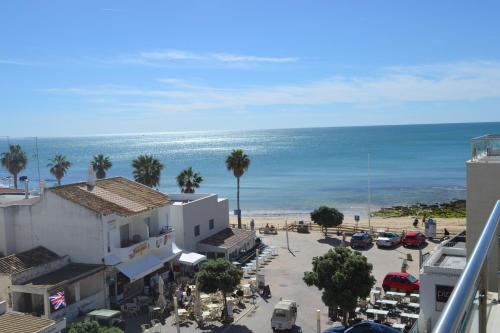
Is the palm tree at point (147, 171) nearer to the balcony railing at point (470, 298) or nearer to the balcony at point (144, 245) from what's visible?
the balcony at point (144, 245)

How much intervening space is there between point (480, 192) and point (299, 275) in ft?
62.8

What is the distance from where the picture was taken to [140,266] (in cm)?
2781

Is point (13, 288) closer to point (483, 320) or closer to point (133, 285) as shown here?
point (133, 285)

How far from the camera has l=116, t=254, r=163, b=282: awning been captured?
26445 mm

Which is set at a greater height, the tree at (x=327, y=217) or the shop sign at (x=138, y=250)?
the shop sign at (x=138, y=250)

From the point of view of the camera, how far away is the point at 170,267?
31625 mm

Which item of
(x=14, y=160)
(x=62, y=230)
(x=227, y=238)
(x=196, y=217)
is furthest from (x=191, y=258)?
(x=14, y=160)

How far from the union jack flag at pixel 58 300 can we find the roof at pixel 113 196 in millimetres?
4821

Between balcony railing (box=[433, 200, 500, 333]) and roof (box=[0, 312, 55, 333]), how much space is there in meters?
18.4

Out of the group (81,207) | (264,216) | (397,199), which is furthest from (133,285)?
(397,199)

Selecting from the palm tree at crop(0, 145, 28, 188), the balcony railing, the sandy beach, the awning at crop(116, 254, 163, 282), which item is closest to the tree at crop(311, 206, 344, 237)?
the sandy beach

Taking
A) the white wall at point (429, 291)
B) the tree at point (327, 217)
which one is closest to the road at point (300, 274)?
the tree at point (327, 217)

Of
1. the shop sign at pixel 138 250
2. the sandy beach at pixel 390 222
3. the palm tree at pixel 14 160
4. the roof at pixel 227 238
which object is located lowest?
the sandy beach at pixel 390 222

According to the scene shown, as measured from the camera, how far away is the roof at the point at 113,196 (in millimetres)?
27094
